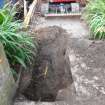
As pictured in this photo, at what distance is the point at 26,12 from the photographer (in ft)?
21.1

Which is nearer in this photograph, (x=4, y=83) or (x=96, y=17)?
(x=4, y=83)

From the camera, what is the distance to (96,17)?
222 inches

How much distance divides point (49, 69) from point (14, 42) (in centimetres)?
82

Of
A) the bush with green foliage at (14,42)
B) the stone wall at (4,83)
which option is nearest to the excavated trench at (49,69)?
the bush with green foliage at (14,42)

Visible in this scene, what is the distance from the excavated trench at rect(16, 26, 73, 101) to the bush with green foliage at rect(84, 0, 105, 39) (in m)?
0.55

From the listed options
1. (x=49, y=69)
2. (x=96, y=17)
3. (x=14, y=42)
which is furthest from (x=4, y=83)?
(x=96, y=17)

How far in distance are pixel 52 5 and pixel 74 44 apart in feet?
7.62

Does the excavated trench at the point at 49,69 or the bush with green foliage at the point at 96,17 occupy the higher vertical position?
the bush with green foliage at the point at 96,17

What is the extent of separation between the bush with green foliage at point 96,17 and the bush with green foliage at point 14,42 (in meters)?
1.33

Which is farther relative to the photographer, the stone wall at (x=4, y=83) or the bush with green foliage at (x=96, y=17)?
the bush with green foliage at (x=96, y=17)

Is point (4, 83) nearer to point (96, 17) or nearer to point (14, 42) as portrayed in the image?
point (14, 42)

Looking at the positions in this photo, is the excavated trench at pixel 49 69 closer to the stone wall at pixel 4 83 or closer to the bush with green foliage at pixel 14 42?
the bush with green foliage at pixel 14 42

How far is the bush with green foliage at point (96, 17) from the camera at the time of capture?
17.6ft

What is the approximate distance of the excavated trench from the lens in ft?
13.8
